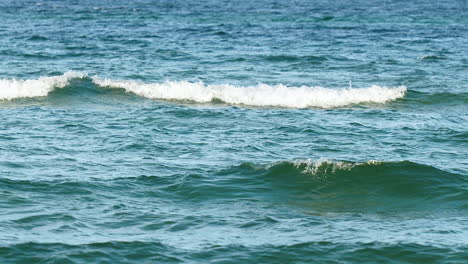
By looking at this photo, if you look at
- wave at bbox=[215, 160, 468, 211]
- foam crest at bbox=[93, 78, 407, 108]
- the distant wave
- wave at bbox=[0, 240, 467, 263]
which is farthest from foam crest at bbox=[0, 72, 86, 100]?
wave at bbox=[0, 240, 467, 263]

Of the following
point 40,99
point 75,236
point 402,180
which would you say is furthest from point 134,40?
point 75,236

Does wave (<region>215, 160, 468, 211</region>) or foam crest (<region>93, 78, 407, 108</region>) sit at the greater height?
foam crest (<region>93, 78, 407, 108</region>)

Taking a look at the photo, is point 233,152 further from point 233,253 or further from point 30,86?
point 30,86

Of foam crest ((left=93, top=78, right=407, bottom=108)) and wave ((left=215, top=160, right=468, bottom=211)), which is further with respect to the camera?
foam crest ((left=93, top=78, right=407, bottom=108))

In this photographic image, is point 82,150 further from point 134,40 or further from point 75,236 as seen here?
point 134,40

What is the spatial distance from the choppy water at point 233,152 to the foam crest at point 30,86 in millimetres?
78

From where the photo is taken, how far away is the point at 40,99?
24188 mm

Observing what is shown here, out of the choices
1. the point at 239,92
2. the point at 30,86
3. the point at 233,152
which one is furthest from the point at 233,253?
the point at 30,86

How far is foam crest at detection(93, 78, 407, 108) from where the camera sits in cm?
2362

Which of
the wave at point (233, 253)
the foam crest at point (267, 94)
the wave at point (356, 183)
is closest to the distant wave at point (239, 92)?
the foam crest at point (267, 94)

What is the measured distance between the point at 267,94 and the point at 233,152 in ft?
23.2

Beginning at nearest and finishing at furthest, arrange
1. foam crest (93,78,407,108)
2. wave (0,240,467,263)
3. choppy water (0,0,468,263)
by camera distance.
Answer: wave (0,240,467,263), choppy water (0,0,468,263), foam crest (93,78,407,108)

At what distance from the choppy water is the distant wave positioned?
6 cm

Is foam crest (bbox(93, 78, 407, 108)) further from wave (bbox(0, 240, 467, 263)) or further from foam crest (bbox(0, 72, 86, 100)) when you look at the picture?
Result: wave (bbox(0, 240, 467, 263))
